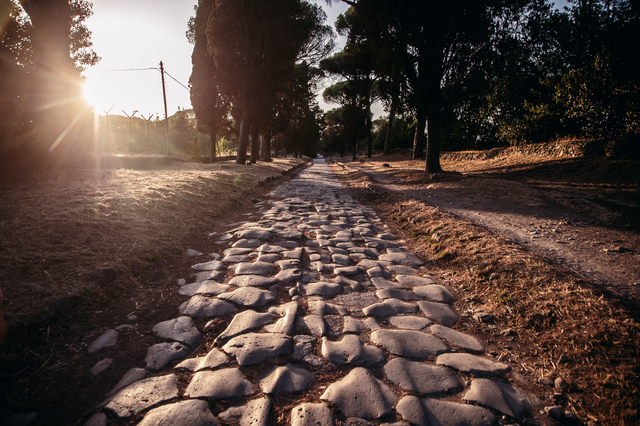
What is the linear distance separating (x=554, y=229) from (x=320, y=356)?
13.0ft

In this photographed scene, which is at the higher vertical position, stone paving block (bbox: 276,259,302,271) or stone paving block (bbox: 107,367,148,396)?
stone paving block (bbox: 276,259,302,271)

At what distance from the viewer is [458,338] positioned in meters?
1.92

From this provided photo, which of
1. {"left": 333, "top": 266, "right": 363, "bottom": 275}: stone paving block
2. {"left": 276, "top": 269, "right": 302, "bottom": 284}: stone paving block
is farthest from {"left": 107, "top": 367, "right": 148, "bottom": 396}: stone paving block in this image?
{"left": 333, "top": 266, "right": 363, "bottom": 275}: stone paving block

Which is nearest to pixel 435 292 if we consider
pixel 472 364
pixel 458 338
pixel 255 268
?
pixel 458 338

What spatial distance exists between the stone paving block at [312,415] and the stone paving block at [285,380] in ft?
0.41

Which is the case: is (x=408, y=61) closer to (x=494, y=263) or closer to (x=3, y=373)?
(x=494, y=263)

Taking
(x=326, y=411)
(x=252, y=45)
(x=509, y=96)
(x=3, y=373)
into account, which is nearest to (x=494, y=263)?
(x=326, y=411)

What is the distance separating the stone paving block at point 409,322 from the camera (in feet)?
6.61

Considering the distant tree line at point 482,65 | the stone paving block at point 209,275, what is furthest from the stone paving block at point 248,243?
the distant tree line at point 482,65

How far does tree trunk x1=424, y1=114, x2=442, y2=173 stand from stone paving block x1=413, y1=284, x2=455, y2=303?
845 centimetres

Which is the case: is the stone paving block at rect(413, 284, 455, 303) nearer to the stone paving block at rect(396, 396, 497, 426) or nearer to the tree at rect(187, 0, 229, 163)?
the stone paving block at rect(396, 396, 497, 426)

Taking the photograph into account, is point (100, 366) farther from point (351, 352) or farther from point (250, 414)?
point (351, 352)

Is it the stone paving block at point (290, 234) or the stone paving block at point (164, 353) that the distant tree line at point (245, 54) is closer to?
the stone paving block at point (290, 234)

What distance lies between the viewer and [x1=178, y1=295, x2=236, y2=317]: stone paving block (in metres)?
2.11
